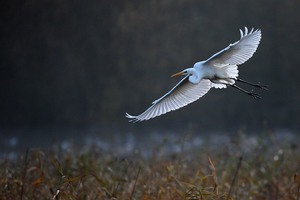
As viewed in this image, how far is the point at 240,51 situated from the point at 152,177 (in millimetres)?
1368

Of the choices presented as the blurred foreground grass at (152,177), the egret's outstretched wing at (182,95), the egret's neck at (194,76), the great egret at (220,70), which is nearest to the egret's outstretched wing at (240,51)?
the great egret at (220,70)

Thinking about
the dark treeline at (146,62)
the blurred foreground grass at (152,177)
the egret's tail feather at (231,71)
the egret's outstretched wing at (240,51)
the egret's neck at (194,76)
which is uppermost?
the dark treeline at (146,62)

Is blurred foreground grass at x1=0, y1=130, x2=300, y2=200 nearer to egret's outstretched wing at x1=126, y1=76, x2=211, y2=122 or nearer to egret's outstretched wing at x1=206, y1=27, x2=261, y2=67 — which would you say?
egret's outstretched wing at x1=126, y1=76, x2=211, y2=122

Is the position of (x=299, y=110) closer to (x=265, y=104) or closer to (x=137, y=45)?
(x=265, y=104)

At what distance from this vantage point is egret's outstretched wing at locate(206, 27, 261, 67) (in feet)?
16.8

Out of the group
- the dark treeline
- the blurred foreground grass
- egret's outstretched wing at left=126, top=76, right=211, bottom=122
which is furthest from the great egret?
the dark treeline

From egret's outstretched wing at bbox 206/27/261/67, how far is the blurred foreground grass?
2.54ft

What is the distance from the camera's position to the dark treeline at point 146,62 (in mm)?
14430

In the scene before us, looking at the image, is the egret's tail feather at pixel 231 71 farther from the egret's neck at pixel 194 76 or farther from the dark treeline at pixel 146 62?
the dark treeline at pixel 146 62

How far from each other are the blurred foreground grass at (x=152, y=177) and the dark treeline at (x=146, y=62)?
6815 millimetres

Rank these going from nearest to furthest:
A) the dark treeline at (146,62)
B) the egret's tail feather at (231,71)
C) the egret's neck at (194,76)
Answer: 1. the egret's neck at (194,76)
2. the egret's tail feather at (231,71)
3. the dark treeline at (146,62)

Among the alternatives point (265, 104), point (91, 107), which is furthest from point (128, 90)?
point (265, 104)

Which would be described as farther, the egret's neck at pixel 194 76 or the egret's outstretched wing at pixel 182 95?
the egret's outstretched wing at pixel 182 95

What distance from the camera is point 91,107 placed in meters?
15.3
